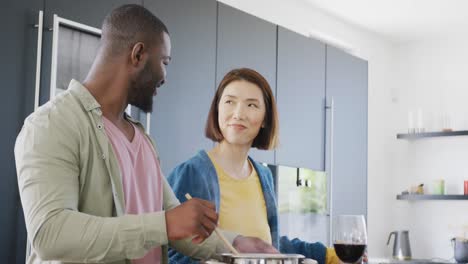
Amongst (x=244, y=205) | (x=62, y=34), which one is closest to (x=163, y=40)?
Result: (x=244, y=205)

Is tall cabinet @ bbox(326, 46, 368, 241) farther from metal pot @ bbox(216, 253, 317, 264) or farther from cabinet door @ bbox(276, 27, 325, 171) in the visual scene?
metal pot @ bbox(216, 253, 317, 264)

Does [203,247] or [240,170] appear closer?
[203,247]

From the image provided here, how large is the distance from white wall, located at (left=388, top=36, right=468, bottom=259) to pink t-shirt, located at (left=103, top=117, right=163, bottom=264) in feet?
16.3

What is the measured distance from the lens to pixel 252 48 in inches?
149

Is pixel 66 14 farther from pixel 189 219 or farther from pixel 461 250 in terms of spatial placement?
pixel 461 250

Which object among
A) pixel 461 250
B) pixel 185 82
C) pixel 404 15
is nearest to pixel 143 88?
pixel 185 82

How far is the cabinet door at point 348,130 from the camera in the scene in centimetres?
470

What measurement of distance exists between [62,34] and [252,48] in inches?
54.2

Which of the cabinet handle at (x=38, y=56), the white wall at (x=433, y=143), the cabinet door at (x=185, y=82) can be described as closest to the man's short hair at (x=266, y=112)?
the cabinet handle at (x=38, y=56)

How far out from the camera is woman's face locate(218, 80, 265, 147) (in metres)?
1.76

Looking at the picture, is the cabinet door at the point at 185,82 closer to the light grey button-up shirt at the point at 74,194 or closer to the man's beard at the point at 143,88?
the man's beard at the point at 143,88

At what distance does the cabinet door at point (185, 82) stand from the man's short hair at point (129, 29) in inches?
66.1

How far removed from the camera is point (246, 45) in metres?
3.74

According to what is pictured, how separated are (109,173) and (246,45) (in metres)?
2.59
